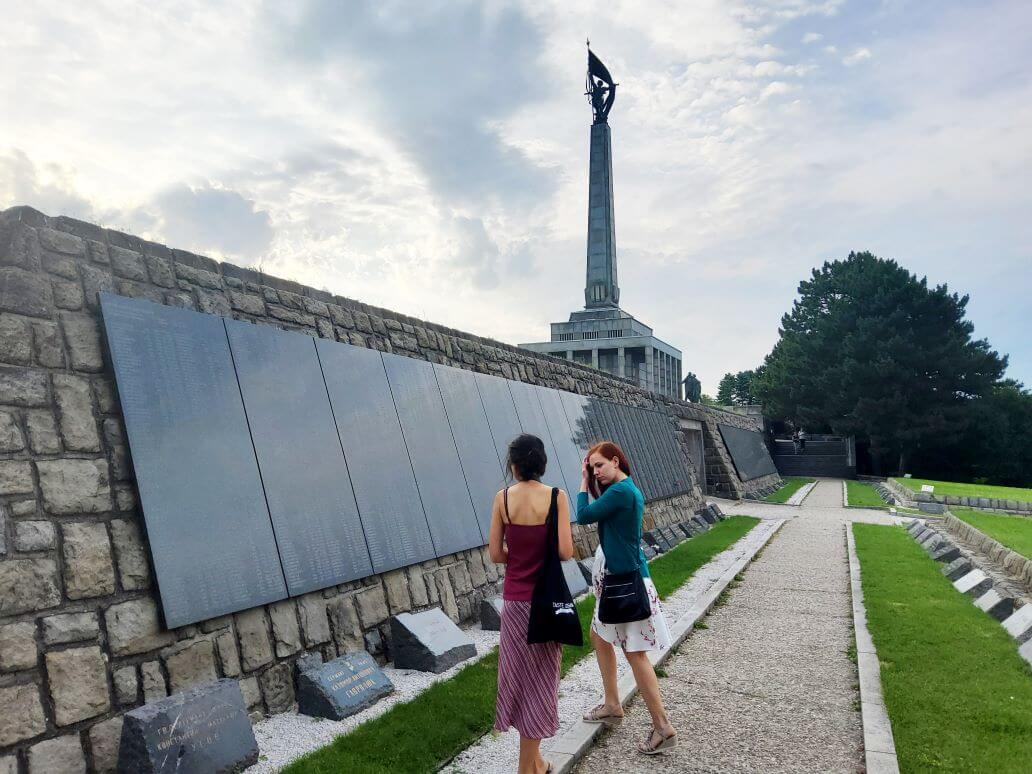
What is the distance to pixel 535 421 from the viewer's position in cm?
1067

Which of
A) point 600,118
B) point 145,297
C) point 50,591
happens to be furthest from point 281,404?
point 600,118

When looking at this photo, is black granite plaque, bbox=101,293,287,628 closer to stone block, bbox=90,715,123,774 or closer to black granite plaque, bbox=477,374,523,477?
stone block, bbox=90,715,123,774

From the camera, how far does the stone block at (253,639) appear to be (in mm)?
4863

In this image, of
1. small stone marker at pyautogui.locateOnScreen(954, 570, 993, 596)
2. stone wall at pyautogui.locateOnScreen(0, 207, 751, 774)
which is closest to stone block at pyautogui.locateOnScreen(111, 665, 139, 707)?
stone wall at pyautogui.locateOnScreen(0, 207, 751, 774)

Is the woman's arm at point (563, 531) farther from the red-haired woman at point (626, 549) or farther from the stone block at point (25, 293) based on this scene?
the stone block at point (25, 293)

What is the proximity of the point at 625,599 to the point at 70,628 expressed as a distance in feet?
10.3

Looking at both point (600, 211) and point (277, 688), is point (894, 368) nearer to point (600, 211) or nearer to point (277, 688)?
point (600, 211)

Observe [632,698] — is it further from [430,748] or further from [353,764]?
[353,764]

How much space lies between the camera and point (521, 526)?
12.6ft

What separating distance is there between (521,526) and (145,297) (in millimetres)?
3208

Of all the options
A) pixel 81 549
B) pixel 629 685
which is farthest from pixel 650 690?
pixel 81 549

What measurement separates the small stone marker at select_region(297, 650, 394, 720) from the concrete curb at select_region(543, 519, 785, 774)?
1483 millimetres

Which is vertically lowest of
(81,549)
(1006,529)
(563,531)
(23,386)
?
(1006,529)

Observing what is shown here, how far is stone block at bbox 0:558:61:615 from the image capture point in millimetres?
3742
